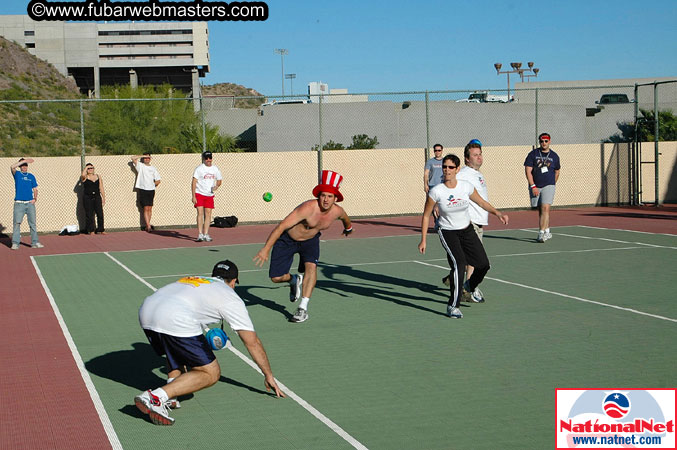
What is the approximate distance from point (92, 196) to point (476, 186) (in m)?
13.0

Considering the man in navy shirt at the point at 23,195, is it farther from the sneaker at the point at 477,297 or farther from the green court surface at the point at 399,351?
the sneaker at the point at 477,297

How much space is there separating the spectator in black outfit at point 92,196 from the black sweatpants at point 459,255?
13.3 m

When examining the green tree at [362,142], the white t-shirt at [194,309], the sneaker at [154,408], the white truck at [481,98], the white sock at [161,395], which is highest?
the white truck at [481,98]

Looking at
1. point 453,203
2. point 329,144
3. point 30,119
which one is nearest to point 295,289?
point 453,203

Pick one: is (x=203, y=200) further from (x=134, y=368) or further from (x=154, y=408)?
(x=154, y=408)

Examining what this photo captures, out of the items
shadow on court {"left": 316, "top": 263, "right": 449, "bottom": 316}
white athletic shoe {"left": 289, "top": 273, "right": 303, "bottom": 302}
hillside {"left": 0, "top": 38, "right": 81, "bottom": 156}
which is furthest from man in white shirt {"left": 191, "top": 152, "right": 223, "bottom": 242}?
hillside {"left": 0, "top": 38, "right": 81, "bottom": 156}

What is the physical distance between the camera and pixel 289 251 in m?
10.3

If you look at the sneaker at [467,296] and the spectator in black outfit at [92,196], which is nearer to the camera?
the sneaker at [467,296]

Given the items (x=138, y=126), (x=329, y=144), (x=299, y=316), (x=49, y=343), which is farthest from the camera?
(x=138, y=126)

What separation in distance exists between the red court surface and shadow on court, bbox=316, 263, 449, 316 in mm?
4084

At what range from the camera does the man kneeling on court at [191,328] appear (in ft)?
20.7

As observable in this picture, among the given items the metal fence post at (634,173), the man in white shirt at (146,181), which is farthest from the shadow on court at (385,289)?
the metal fence post at (634,173)

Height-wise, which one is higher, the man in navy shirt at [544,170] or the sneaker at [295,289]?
the man in navy shirt at [544,170]

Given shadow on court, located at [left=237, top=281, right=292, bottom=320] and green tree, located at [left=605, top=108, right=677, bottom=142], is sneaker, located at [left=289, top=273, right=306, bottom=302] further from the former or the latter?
green tree, located at [left=605, top=108, right=677, bottom=142]
